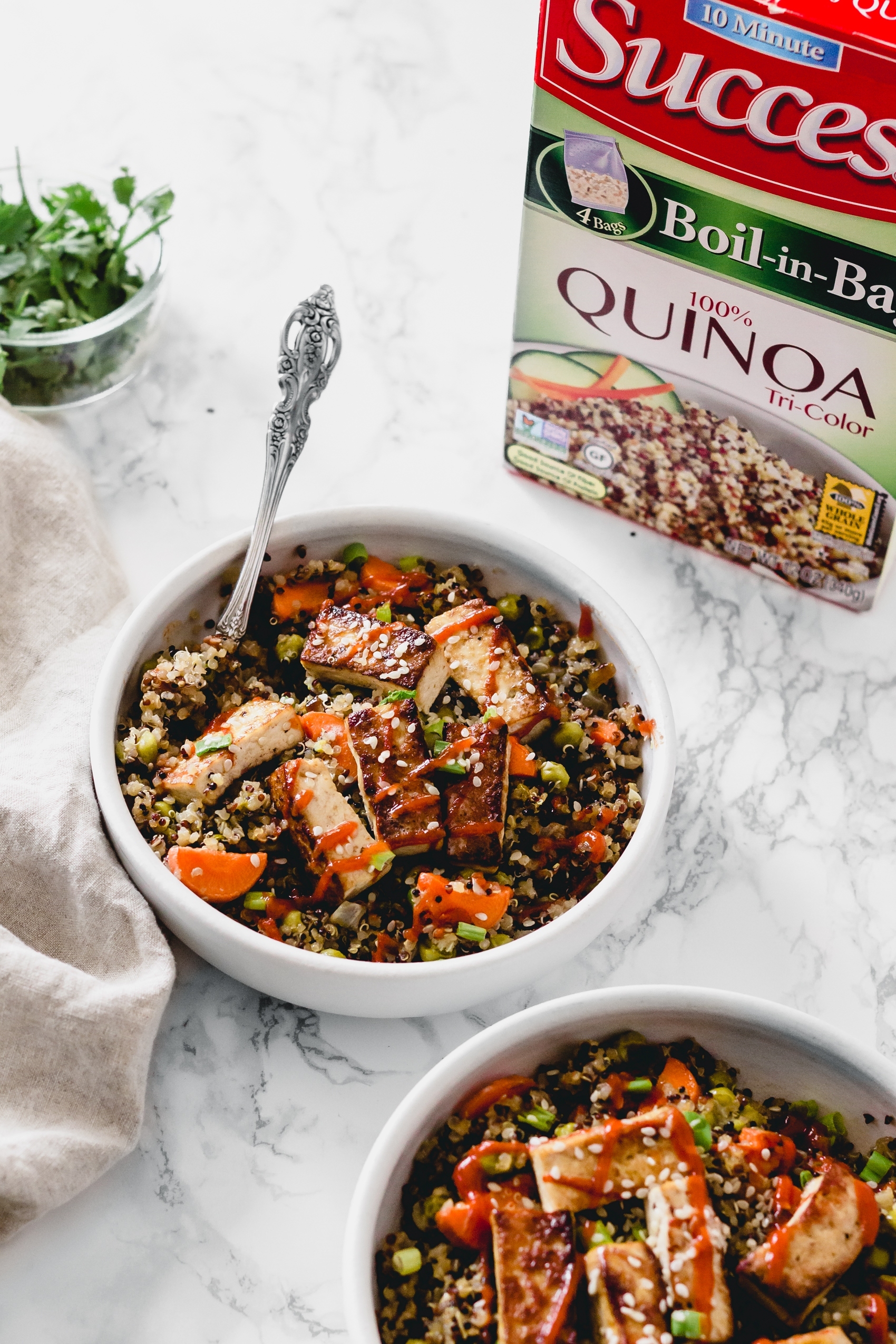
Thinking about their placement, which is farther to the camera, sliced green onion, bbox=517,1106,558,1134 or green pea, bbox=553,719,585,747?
green pea, bbox=553,719,585,747

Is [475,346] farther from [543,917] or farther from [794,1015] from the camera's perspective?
[794,1015]

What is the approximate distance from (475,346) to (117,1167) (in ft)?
6.15

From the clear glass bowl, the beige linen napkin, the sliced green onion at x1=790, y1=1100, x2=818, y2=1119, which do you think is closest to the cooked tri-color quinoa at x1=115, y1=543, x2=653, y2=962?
the beige linen napkin

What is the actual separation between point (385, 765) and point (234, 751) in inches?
9.7

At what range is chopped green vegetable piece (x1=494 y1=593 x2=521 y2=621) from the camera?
2477 millimetres

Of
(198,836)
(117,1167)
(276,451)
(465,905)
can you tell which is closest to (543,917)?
(465,905)

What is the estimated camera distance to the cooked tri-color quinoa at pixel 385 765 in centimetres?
214

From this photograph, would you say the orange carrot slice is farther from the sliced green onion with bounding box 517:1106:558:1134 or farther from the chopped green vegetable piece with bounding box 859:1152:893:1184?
the chopped green vegetable piece with bounding box 859:1152:893:1184

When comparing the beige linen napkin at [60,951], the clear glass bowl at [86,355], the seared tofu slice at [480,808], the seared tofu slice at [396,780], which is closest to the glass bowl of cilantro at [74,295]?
the clear glass bowl at [86,355]

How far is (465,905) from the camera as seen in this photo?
2113 millimetres

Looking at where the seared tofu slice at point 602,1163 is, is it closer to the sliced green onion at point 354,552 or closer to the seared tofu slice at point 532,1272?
the seared tofu slice at point 532,1272

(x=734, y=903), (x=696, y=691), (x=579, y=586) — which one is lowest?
(x=734, y=903)

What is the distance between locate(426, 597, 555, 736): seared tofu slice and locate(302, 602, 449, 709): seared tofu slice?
4cm

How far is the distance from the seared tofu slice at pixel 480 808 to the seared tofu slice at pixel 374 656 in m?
0.19
